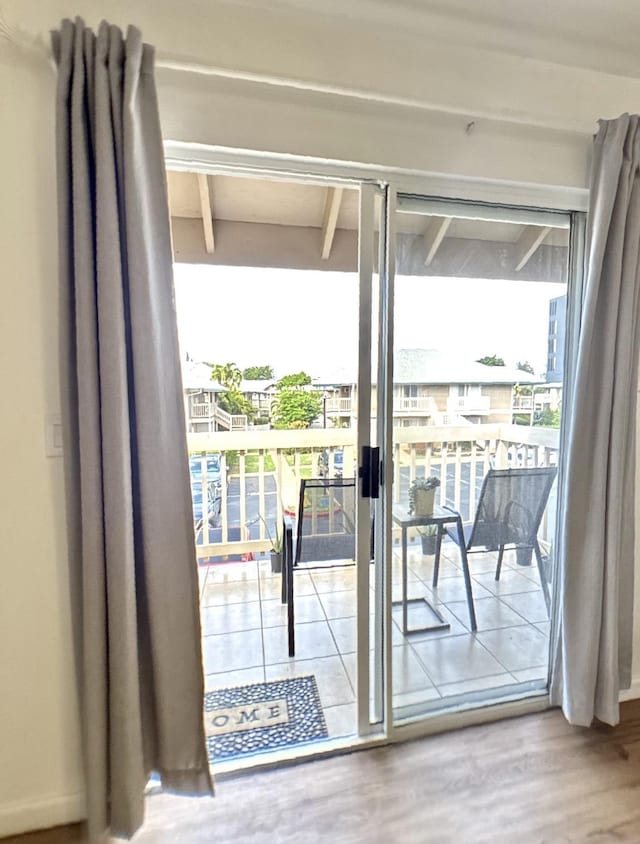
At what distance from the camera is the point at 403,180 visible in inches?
58.6

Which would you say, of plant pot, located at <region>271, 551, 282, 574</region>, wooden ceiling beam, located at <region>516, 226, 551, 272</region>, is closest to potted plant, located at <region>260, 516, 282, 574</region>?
plant pot, located at <region>271, 551, 282, 574</region>

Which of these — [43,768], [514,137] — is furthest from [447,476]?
[43,768]

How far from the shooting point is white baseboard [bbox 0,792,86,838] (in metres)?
1.30

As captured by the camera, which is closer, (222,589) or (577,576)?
(577,576)

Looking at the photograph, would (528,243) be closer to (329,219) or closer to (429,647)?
(329,219)

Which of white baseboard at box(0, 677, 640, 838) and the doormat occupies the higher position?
white baseboard at box(0, 677, 640, 838)

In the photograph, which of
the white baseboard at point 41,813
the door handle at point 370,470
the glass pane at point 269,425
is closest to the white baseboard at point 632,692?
the glass pane at point 269,425

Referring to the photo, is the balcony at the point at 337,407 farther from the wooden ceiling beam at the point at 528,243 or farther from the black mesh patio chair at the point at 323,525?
the wooden ceiling beam at the point at 528,243

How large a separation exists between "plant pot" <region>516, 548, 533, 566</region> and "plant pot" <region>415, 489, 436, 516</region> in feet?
1.59

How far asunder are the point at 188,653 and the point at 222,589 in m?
1.59

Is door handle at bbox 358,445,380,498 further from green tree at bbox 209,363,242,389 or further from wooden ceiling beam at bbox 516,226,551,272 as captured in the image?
green tree at bbox 209,363,242,389

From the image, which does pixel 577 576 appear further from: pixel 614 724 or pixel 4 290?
pixel 4 290

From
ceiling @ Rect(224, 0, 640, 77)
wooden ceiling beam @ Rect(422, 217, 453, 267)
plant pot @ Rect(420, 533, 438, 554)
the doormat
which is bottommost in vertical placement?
the doormat

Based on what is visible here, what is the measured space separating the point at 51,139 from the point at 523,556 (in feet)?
7.38
